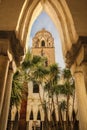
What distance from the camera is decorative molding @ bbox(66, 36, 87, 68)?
11.5 feet

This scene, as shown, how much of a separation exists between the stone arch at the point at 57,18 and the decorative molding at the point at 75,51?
13 centimetres

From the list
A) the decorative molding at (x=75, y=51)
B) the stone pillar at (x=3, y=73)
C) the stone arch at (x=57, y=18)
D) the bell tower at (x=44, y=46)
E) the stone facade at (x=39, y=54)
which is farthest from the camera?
the bell tower at (x=44, y=46)

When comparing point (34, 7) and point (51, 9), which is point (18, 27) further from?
point (51, 9)

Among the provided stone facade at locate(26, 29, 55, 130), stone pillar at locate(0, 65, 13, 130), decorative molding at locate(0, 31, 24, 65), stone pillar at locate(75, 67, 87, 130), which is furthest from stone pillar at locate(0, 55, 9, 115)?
stone facade at locate(26, 29, 55, 130)

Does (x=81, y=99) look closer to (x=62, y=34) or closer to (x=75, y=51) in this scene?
(x=75, y=51)

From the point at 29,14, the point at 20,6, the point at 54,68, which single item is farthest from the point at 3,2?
the point at 54,68

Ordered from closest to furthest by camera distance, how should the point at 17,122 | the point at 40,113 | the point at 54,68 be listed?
the point at 54,68 < the point at 17,122 < the point at 40,113

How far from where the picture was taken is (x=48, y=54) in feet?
97.8

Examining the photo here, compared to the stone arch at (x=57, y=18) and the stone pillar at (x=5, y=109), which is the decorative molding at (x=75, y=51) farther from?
the stone pillar at (x=5, y=109)

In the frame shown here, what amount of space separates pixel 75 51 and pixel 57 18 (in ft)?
4.53

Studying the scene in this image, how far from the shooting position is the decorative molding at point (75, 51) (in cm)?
350

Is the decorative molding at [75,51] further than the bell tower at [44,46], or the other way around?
the bell tower at [44,46]

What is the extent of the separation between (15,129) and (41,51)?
1651 centimetres

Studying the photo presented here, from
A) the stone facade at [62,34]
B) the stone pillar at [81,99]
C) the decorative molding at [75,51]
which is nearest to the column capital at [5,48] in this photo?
the stone facade at [62,34]
